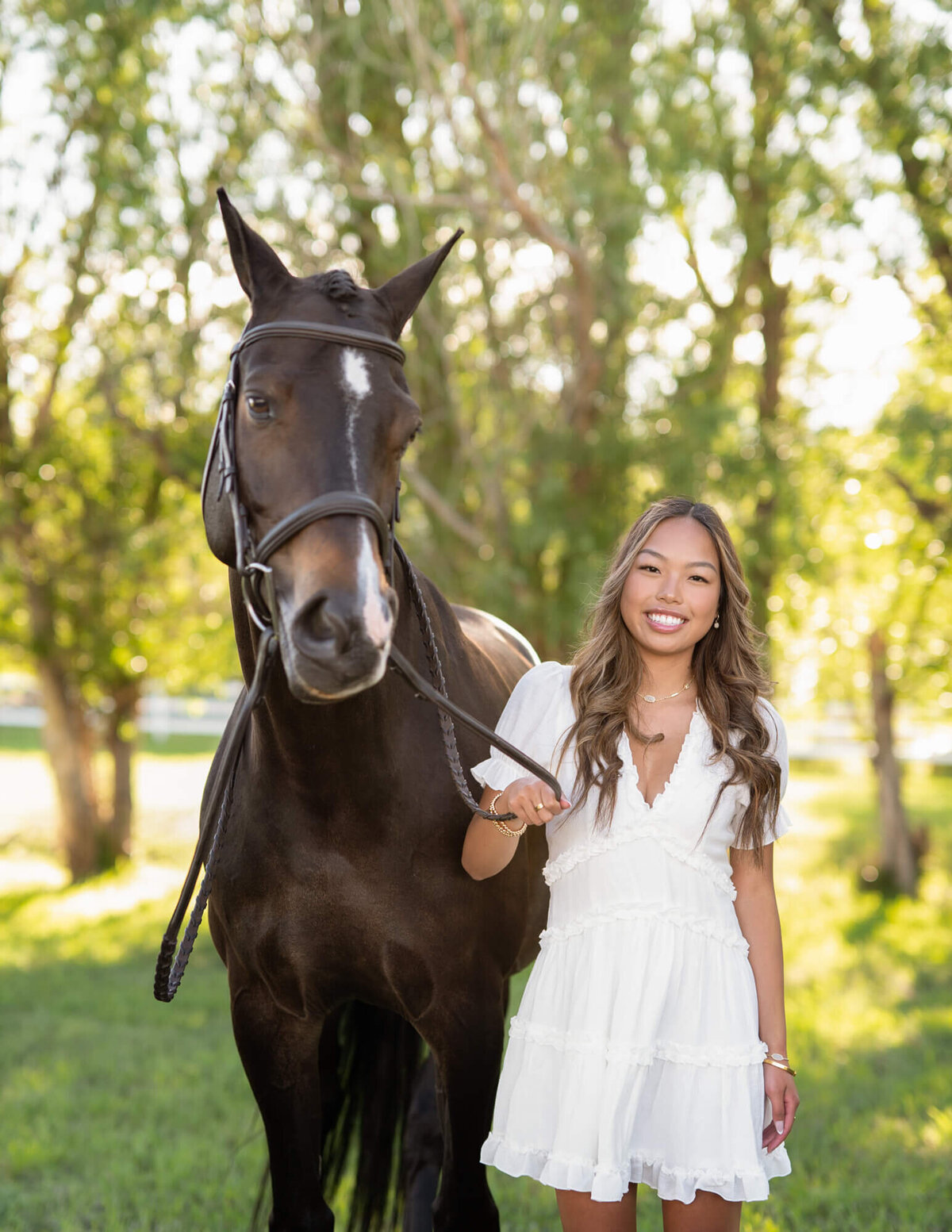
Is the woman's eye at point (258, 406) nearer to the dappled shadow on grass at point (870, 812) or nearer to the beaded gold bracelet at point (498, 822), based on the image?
the beaded gold bracelet at point (498, 822)

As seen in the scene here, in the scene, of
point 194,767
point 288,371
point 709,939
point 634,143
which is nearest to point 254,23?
point 634,143

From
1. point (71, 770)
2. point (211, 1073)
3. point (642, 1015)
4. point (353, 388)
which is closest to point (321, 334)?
point (353, 388)

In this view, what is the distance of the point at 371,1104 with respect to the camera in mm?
3244

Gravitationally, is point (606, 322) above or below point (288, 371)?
above

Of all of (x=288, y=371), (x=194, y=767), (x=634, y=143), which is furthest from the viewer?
(x=194, y=767)

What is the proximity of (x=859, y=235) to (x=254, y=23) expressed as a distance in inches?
184

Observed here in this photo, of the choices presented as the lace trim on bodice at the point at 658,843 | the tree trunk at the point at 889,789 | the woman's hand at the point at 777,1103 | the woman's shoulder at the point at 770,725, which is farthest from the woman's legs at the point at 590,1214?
the tree trunk at the point at 889,789

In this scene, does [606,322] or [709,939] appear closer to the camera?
[709,939]

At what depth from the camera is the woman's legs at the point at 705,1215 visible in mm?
1981

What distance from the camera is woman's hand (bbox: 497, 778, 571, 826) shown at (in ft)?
6.36

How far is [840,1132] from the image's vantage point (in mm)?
4375

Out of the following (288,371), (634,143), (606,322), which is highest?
(634,143)

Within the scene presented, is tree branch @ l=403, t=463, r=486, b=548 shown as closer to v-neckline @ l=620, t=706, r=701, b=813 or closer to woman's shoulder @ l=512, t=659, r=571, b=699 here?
woman's shoulder @ l=512, t=659, r=571, b=699

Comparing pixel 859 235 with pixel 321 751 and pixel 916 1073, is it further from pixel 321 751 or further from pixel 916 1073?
pixel 321 751
